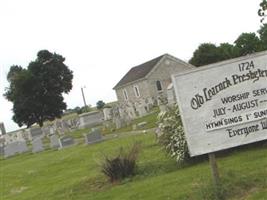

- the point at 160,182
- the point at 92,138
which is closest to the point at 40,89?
the point at 92,138

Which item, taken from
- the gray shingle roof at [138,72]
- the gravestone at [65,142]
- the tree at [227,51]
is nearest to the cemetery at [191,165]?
the gravestone at [65,142]

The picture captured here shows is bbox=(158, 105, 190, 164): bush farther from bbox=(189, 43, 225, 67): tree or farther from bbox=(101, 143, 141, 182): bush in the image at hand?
→ bbox=(189, 43, 225, 67): tree

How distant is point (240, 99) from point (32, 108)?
55515mm

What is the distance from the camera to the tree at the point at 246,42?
68.8 meters

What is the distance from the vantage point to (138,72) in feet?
226

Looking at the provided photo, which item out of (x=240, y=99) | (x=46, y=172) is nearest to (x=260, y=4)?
(x=46, y=172)

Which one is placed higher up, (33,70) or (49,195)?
(33,70)

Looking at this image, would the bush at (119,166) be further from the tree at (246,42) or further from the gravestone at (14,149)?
the tree at (246,42)

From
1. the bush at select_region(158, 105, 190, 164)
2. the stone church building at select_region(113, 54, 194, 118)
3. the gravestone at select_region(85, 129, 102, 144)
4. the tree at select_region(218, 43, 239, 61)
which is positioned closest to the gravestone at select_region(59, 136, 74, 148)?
the gravestone at select_region(85, 129, 102, 144)

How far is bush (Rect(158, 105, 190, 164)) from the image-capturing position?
40.9 feet

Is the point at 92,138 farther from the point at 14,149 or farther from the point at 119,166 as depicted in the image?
the point at 119,166

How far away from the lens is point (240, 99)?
945 cm

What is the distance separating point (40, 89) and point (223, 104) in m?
56.2

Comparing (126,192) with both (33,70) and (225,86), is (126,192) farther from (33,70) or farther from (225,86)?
(33,70)
